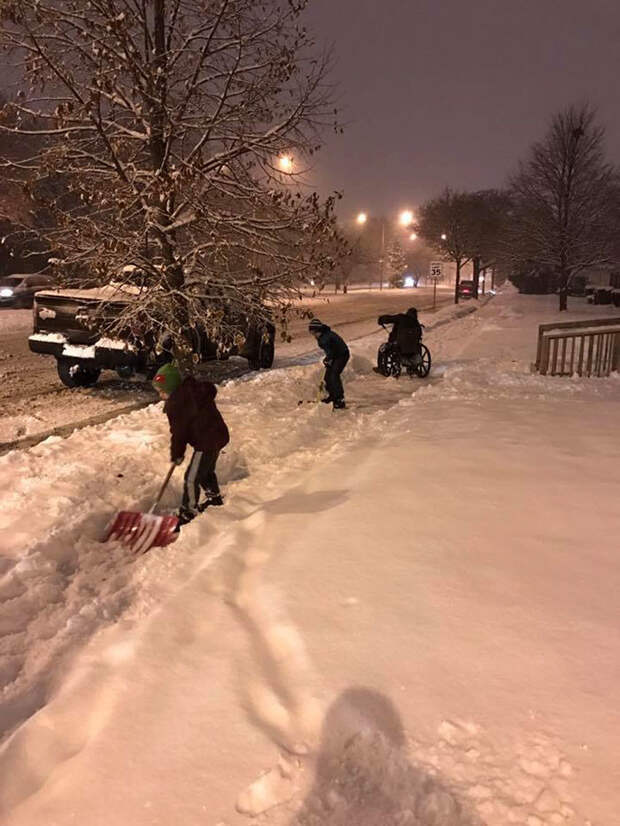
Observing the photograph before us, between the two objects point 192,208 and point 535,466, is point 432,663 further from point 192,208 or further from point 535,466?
point 192,208

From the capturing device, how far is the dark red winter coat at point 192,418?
15.9ft

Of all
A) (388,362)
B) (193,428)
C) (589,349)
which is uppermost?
(193,428)

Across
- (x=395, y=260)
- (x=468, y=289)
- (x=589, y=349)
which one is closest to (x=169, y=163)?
(x=589, y=349)

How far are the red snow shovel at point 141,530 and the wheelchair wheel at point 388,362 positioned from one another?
7261mm

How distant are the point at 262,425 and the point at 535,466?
11.6 feet

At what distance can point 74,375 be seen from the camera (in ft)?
32.9

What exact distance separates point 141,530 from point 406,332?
291 inches

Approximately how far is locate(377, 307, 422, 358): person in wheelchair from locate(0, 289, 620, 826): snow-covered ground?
208 inches

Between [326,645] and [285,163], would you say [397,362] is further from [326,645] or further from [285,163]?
[326,645]

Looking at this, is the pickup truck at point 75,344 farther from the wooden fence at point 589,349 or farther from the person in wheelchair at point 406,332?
the wooden fence at point 589,349

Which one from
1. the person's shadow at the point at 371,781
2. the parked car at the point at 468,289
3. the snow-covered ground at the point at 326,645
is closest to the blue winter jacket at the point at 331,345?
the snow-covered ground at the point at 326,645

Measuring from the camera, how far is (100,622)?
3.48m

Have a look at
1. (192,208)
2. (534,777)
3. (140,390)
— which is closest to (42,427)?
(140,390)

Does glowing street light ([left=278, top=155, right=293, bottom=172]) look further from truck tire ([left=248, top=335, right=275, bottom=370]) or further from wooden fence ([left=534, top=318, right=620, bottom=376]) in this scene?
wooden fence ([left=534, top=318, right=620, bottom=376])
